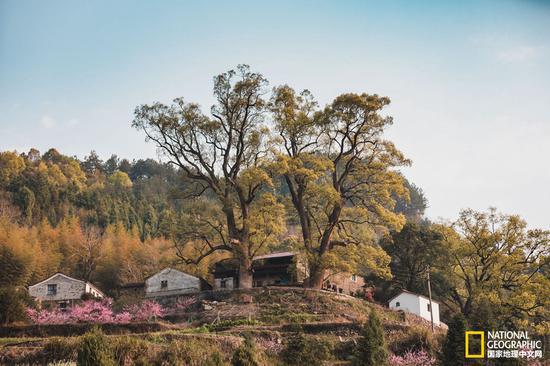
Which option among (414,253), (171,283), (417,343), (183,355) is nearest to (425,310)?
(414,253)

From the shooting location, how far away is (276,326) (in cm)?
3372

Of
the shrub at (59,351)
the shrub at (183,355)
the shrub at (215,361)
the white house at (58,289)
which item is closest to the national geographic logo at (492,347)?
the shrub at (215,361)

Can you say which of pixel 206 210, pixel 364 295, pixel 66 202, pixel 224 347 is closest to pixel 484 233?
pixel 364 295

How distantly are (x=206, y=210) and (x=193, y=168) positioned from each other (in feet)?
11.3

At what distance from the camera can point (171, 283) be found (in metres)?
50.1

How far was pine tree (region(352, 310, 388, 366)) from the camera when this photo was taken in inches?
971

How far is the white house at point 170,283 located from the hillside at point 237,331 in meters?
6.00

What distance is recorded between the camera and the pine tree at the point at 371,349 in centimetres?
2467

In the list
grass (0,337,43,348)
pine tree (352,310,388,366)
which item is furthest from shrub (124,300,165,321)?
pine tree (352,310,388,366)

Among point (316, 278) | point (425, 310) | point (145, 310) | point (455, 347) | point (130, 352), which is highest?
point (316, 278)

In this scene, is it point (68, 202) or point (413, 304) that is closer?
point (413, 304)

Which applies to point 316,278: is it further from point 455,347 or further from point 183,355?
point 183,355

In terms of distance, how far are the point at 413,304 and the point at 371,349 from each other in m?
23.4

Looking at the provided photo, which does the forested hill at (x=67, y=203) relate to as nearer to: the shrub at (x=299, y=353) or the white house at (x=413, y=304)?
the white house at (x=413, y=304)
